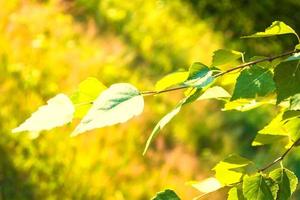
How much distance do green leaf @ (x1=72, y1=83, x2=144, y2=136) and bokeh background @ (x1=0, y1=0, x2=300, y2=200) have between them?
3.09 metres

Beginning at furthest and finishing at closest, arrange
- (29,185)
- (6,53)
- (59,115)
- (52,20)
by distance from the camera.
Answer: (52,20) → (6,53) → (29,185) → (59,115)

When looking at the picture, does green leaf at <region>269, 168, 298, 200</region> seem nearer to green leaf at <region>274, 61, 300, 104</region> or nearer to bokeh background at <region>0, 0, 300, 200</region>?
green leaf at <region>274, 61, 300, 104</region>

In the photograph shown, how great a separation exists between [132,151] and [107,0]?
2801mm

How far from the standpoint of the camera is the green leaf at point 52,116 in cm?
67

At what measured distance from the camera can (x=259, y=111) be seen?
18.9 ft

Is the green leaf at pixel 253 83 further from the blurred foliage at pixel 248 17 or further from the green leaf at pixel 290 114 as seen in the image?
the blurred foliage at pixel 248 17

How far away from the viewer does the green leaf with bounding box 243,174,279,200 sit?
755 mm

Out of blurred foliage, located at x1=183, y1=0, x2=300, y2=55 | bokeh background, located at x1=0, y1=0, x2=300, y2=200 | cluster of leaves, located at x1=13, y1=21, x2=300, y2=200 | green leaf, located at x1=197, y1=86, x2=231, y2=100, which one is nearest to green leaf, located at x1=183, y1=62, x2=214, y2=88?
cluster of leaves, located at x1=13, y1=21, x2=300, y2=200

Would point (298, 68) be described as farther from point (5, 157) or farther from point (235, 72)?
point (5, 157)

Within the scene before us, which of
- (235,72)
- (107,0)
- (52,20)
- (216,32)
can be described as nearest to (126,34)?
(107,0)

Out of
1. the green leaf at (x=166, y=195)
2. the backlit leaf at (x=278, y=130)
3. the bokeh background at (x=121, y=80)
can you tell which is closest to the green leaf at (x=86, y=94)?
the green leaf at (x=166, y=195)

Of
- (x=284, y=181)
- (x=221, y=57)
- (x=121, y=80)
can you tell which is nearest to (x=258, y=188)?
(x=284, y=181)

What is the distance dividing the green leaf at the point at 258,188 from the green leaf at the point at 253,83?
105mm

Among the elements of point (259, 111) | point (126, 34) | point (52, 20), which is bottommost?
point (259, 111)
